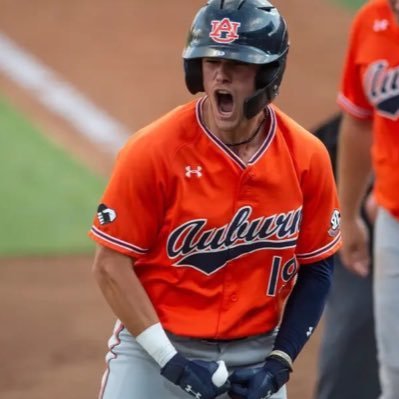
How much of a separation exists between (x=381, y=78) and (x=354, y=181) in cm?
52

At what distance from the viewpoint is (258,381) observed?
3.91m

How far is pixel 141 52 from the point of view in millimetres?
12000

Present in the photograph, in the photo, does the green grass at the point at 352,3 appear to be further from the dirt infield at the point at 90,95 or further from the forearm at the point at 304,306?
the forearm at the point at 304,306

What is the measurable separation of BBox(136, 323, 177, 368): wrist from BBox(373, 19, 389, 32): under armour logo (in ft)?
5.78

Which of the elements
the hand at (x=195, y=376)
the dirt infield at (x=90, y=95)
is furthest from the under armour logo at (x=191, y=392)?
the dirt infield at (x=90, y=95)

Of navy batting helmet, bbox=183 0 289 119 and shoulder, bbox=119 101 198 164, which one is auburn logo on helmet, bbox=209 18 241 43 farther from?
shoulder, bbox=119 101 198 164

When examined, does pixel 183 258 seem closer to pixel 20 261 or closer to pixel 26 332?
pixel 26 332

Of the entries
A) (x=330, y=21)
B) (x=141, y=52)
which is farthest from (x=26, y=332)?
(x=330, y=21)

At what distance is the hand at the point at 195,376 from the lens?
383cm

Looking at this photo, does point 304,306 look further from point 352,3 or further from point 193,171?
point 352,3

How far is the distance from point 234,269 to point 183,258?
166 mm

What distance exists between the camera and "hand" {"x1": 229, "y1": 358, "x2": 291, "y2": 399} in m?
3.90

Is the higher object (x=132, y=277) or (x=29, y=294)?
(x=132, y=277)

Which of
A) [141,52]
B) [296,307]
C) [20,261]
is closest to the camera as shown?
[296,307]
